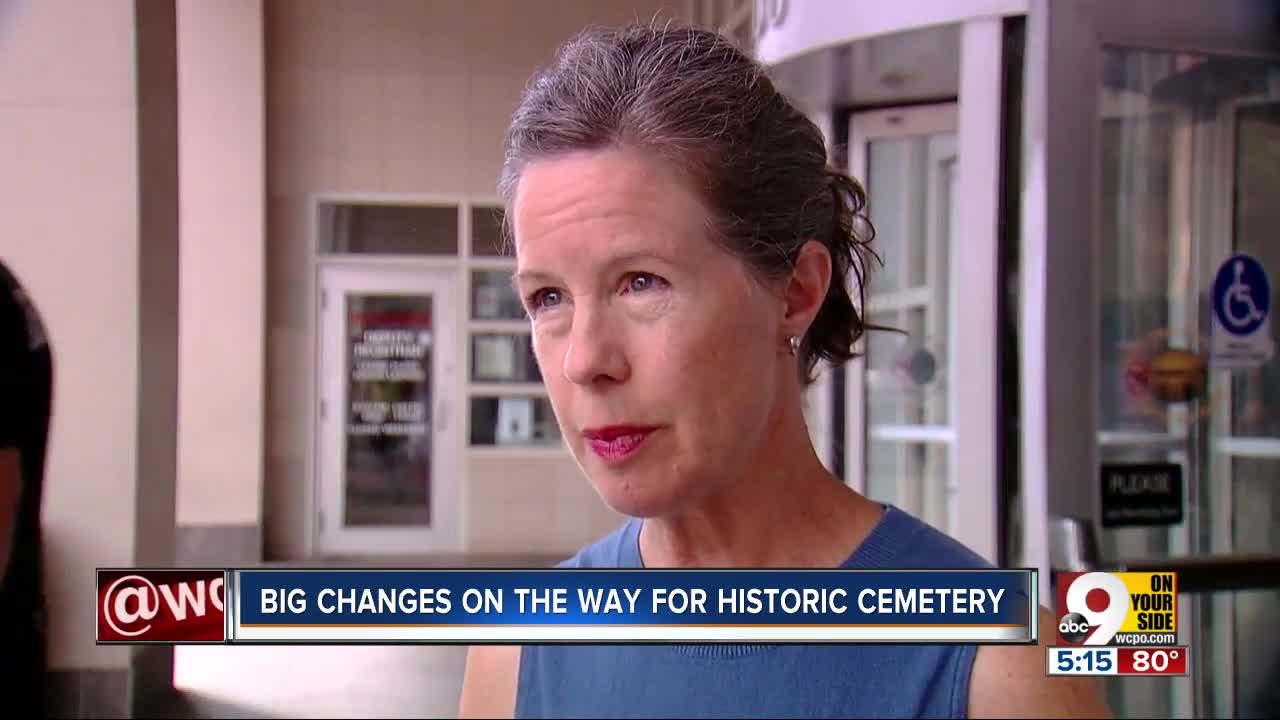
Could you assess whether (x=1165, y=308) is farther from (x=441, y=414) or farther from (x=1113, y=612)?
(x=441, y=414)

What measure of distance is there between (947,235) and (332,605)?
3.22ft

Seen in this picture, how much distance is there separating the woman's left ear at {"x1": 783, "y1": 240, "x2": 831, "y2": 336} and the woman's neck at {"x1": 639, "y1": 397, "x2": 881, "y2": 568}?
9 cm

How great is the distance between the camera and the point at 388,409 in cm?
85

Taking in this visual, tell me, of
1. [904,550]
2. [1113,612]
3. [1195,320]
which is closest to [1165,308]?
[1195,320]

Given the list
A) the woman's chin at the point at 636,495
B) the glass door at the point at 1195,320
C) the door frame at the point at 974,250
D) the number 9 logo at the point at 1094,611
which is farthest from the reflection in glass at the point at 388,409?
the glass door at the point at 1195,320

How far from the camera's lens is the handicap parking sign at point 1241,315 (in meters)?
1.36

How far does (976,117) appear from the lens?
122 centimetres

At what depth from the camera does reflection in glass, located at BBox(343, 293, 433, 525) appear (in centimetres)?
85

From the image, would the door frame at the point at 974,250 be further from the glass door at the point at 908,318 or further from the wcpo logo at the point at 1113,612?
the wcpo logo at the point at 1113,612

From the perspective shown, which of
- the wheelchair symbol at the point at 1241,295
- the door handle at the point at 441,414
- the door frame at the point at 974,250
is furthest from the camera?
the wheelchair symbol at the point at 1241,295

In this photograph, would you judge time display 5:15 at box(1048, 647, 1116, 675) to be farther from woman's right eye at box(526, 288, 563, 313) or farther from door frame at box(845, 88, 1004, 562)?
woman's right eye at box(526, 288, 563, 313)

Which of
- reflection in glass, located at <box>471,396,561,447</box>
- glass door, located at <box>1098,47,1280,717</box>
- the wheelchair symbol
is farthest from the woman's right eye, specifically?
the wheelchair symbol

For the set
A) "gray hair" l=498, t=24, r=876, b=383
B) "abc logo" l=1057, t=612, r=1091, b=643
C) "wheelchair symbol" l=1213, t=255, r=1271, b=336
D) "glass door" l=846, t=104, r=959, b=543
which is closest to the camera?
"gray hair" l=498, t=24, r=876, b=383

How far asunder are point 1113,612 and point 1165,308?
958 mm
